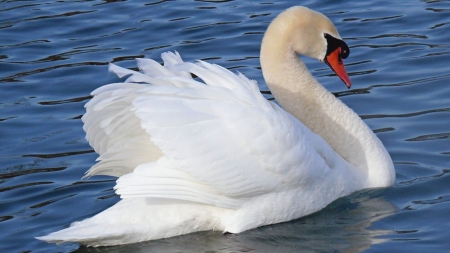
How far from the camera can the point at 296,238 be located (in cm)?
661

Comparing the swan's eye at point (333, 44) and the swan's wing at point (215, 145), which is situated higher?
the swan's eye at point (333, 44)

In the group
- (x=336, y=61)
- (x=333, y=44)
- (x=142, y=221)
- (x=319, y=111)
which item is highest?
(x=333, y=44)

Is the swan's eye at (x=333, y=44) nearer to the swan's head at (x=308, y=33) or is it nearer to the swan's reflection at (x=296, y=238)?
the swan's head at (x=308, y=33)

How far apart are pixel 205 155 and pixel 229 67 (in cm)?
413

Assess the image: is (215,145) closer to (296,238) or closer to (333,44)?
(296,238)

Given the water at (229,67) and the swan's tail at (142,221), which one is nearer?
the swan's tail at (142,221)

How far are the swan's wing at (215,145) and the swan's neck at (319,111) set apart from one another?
0.78 metres

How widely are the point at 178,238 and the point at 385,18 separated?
5.68 meters

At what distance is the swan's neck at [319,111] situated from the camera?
→ 23.9 feet

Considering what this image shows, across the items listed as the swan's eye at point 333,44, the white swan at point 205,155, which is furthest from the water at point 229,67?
the swan's eye at point 333,44

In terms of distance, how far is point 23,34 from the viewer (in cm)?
1195

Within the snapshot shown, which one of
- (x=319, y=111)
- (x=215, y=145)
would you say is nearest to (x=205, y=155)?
(x=215, y=145)

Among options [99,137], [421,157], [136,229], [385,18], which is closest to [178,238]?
[136,229]

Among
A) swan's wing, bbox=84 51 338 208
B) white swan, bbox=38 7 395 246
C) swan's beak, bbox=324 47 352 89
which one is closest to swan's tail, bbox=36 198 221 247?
white swan, bbox=38 7 395 246
